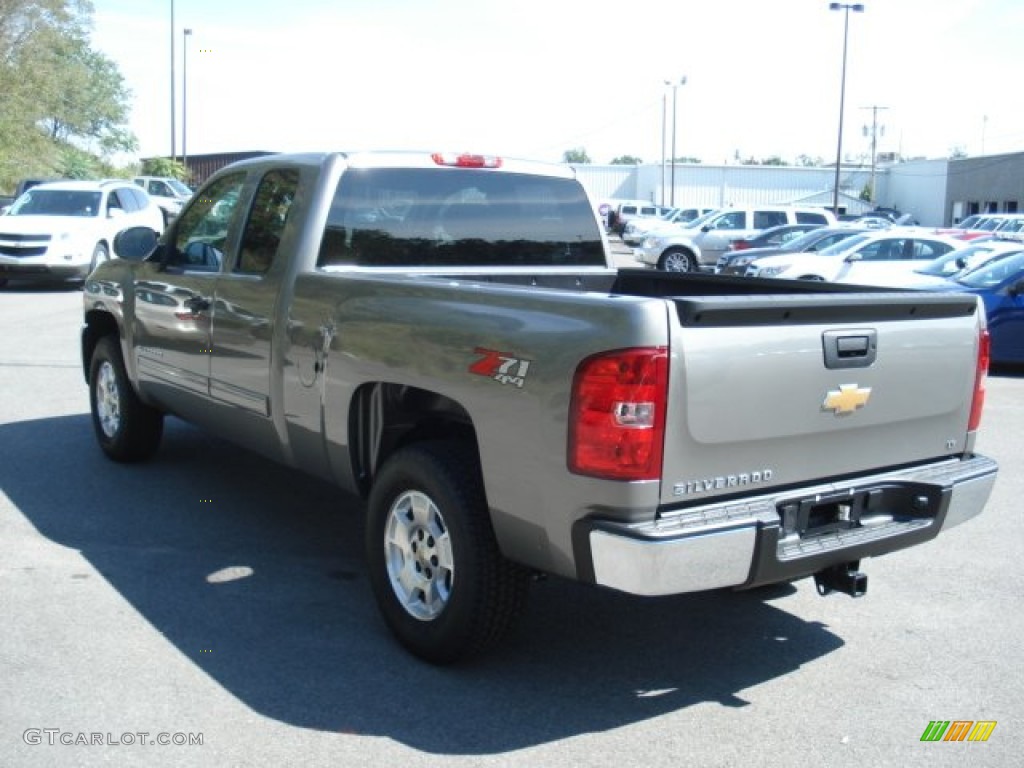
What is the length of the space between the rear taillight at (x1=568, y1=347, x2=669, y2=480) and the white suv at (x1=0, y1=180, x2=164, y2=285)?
16551mm

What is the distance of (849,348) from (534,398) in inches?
A: 45.3

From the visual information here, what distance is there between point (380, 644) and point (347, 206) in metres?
2.05

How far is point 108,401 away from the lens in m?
7.23

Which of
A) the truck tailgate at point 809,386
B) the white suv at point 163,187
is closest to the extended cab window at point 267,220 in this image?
the truck tailgate at point 809,386

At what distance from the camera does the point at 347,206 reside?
5199 millimetres

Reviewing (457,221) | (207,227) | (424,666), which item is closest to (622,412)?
(424,666)

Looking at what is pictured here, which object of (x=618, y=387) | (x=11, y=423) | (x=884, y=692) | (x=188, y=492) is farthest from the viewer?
(x=11, y=423)

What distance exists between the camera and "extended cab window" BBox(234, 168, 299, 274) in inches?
210

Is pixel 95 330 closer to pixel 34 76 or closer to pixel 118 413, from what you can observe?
pixel 118 413

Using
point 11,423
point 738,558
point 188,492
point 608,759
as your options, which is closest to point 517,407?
point 738,558

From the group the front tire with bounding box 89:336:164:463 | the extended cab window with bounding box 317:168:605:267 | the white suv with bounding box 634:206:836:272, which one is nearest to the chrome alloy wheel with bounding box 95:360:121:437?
the front tire with bounding box 89:336:164:463

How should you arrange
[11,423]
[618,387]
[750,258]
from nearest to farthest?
[618,387]
[11,423]
[750,258]

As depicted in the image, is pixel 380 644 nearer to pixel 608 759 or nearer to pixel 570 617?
pixel 570 617

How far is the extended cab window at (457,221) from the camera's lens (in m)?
5.22
